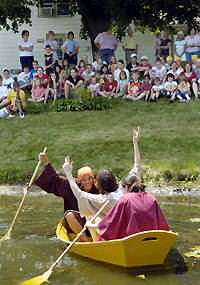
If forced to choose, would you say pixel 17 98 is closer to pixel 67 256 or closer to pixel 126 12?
pixel 126 12

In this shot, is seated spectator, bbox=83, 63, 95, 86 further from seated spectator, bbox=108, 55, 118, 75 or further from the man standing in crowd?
the man standing in crowd

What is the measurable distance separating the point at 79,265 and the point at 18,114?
1134 centimetres

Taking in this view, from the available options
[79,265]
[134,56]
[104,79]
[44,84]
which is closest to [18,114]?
[44,84]

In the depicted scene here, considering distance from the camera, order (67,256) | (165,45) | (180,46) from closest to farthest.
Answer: (67,256)
(180,46)
(165,45)

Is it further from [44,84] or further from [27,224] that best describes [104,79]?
[27,224]

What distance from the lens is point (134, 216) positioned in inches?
317

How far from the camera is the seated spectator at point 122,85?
64.8 ft

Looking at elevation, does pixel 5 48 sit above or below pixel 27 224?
above

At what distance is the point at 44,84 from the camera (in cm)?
2056

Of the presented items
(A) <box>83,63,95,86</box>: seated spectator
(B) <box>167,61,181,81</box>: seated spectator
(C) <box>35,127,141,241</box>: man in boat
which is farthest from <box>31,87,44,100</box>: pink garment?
(C) <box>35,127,141,241</box>: man in boat

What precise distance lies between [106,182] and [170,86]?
36.8 ft

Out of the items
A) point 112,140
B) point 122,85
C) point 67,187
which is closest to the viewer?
point 67,187

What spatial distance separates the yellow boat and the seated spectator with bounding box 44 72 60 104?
11900 millimetres

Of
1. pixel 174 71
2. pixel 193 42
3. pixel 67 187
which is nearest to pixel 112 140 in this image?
pixel 174 71
